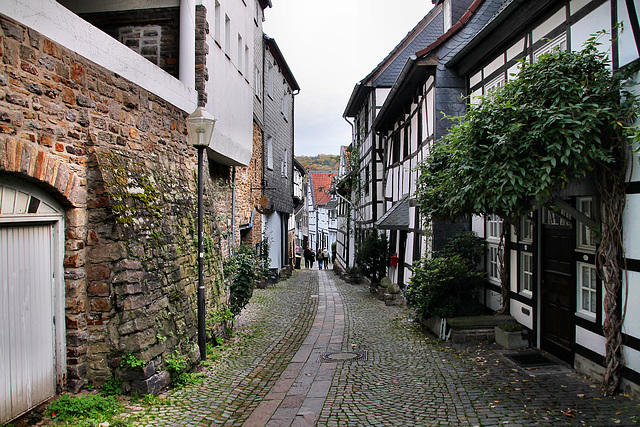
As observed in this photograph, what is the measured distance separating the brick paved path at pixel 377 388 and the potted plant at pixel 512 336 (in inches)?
9.0

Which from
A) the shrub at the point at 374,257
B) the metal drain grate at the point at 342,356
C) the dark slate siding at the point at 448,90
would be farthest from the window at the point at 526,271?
the shrub at the point at 374,257

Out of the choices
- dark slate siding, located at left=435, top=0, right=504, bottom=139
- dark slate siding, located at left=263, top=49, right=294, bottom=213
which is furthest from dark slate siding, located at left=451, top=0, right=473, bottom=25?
dark slate siding, located at left=263, top=49, right=294, bottom=213

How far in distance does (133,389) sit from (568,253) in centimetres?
576

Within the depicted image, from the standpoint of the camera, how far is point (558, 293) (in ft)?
22.2

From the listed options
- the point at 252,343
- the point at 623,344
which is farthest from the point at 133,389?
the point at 623,344

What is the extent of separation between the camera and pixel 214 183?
37.4 ft

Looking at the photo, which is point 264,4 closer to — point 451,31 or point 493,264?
point 451,31

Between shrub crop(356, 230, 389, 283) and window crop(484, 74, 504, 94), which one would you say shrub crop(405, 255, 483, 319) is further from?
shrub crop(356, 230, 389, 283)

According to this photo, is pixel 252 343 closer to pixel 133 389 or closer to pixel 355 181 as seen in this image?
pixel 133 389

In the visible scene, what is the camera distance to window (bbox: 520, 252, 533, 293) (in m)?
7.71

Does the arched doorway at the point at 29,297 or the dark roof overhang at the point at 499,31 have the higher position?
the dark roof overhang at the point at 499,31

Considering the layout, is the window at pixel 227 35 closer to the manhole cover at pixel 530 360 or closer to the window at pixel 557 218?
the window at pixel 557 218

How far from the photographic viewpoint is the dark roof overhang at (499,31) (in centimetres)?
725

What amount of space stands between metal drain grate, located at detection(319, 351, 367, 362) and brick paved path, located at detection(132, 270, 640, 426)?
0.05ft
